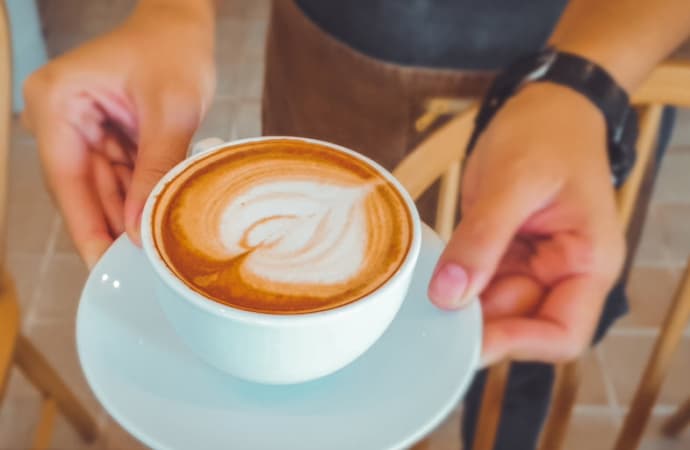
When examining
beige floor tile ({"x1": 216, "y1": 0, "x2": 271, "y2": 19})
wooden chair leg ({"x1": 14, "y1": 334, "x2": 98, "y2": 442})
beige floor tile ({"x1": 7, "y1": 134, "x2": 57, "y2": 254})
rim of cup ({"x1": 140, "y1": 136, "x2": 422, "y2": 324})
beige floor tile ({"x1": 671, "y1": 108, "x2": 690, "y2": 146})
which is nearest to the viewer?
rim of cup ({"x1": 140, "y1": 136, "x2": 422, "y2": 324})

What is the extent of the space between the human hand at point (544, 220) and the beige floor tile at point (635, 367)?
2.39 ft

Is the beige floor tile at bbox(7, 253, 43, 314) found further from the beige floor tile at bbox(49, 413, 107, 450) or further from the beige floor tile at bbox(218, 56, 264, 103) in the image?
the beige floor tile at bbox(218, 56, 264, 103)

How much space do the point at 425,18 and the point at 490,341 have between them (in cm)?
31

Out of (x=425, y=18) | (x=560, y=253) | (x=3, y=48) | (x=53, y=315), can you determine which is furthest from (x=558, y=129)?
(x=53, y=315)

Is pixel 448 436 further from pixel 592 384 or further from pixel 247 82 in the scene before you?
pixel 247 82

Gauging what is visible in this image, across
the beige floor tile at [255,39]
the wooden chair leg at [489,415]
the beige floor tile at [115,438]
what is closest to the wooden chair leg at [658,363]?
the wooden chair leg at [489,415]

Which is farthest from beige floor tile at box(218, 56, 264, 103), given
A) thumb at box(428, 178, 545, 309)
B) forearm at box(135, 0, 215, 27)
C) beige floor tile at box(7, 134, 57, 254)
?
thumb at box(428, 178, 545, 309)

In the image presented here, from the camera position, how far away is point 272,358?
36 centimetres

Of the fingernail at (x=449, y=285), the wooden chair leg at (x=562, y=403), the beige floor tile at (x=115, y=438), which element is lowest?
the beige floor tile at (x=115, y=438)

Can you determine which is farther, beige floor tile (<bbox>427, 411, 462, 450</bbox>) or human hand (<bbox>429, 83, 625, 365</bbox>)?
beige floor tile (<bbox>427, 411, 462, 450</bbox>)

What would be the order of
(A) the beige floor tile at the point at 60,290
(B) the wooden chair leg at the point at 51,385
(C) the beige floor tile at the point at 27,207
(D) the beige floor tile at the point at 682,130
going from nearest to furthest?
(B) the wooden chair leg at the point at 51,385
(A) the beige floor tile at the point at 60,290
(C) the beige floor tile at the point at 27,207
(D) the beige floor tile at the point at 682,130

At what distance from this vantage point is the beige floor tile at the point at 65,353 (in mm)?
1074

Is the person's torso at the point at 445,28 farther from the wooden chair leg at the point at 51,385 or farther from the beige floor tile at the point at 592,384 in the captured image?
the beige floor tile at the point at 592,384

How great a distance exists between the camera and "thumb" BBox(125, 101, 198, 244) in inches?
16.8
